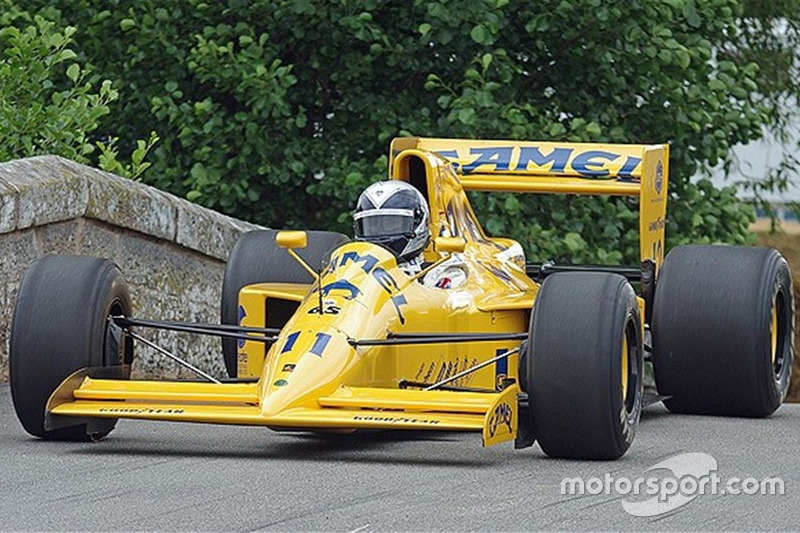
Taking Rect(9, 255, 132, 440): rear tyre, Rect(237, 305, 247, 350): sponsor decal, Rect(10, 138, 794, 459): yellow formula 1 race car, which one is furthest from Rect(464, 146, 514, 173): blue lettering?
Rect(9, 255, 132, 440): rear tyre

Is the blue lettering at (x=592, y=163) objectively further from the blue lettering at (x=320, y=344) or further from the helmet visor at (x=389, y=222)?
the blue lettering at (x=320, y=344)

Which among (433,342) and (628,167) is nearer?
(433,342)

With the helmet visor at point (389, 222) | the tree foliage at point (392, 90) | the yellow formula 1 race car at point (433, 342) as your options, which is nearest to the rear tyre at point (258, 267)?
the yellow formula 1 race car at point (433, 342)

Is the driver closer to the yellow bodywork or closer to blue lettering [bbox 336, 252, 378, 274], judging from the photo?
the yellow bodywork

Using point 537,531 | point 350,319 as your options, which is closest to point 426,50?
point 350,319

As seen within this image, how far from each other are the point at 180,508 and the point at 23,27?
29.5 feet

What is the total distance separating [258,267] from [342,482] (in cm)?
341

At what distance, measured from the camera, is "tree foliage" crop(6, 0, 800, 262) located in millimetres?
13234

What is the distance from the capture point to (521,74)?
14.2 m

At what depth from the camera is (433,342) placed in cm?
718

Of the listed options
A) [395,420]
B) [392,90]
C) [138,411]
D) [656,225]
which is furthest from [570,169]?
[392,90]

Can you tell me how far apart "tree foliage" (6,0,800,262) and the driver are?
14.6 ft

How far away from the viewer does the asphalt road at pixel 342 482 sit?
216 inches

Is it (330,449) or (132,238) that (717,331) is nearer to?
(330,449)
